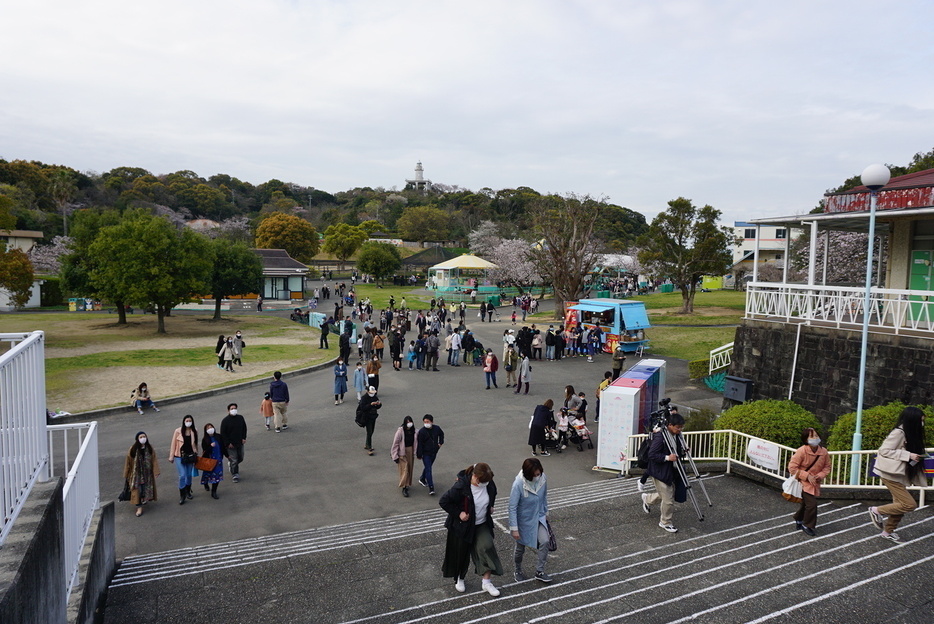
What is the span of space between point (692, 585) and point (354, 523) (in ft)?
15.1

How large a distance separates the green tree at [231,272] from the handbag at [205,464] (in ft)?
95.5

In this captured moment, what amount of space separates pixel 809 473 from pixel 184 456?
8549 millimetres

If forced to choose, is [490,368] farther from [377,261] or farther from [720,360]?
[377,261]

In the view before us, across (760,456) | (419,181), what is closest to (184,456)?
(760,456)

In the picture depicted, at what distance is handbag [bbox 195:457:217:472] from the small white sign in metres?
8.29

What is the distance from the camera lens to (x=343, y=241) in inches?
2879

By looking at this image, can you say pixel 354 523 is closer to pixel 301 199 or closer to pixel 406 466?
pixel 406 466

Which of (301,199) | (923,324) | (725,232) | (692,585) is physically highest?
(301,199)

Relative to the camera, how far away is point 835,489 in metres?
8.23

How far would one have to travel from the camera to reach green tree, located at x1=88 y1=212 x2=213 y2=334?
2884 centimetres

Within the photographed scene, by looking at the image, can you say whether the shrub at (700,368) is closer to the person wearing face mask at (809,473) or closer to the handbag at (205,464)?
the person wearing face mask at (809,473)

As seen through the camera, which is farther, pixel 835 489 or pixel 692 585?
pixel 835 489

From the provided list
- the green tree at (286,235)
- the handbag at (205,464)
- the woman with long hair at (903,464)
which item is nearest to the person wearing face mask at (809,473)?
the woman with long hair at (903,464)

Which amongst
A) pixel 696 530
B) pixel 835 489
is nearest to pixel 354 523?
pixel 696 530
